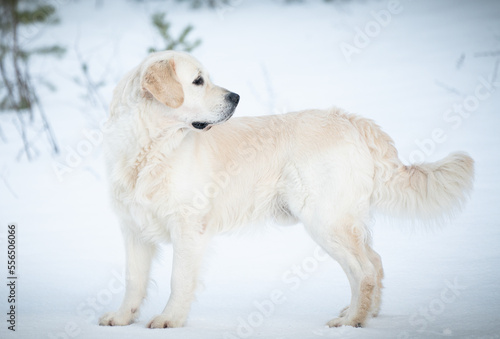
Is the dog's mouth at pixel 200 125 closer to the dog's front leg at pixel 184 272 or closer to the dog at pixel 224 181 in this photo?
the dog at pixel 224 181

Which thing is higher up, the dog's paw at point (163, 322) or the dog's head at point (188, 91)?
the dog's head at point (188, 91)

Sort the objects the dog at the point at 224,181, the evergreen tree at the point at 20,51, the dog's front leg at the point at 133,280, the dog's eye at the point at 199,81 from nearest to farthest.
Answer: the dog at the point at 224,181 → the dog's front leg at the point at 133,280 → the dog's eye at the point at 199,81 → the evergreen tree at the point at 20,51

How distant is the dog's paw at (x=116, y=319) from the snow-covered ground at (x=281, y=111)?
0.54 feet

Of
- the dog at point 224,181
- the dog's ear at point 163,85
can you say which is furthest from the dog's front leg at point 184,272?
the dog's ear at point 163,85

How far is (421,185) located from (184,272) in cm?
170

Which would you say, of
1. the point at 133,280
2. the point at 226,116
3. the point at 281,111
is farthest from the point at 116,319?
the point at 281,111

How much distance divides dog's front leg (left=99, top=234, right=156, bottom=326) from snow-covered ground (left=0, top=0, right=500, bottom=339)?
12cm

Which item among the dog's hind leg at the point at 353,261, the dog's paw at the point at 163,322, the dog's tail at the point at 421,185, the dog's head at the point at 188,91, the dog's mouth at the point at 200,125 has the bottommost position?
the dog's paw at the point at 163,322

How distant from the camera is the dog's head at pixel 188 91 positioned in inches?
150

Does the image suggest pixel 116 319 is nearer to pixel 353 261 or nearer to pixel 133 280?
pixel 133 280

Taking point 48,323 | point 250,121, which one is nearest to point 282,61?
point 250,121

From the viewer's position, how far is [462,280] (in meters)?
4.32

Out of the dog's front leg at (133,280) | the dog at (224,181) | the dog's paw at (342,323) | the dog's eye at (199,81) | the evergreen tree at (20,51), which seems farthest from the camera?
the evergreen tree at (20,51)

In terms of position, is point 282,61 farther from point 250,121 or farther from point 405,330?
point 405,330
